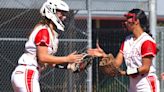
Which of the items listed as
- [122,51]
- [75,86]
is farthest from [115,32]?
[122,51]

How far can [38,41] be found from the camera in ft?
21.2

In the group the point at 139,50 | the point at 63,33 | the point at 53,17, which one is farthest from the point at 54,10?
the point at 63,33

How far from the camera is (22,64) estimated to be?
6.69 meters

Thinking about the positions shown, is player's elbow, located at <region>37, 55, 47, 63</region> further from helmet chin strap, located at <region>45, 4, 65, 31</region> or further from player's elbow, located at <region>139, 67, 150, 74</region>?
player's elbow, located at <region>139, 67, 150, 74</region>

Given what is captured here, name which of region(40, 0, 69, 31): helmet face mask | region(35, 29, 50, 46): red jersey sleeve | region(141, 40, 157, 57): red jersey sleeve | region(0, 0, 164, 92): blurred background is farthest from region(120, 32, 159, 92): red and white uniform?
region(0, 0, 164, 92): blurred background

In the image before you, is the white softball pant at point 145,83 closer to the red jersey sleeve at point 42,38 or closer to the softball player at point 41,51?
the softball player at point 41,51

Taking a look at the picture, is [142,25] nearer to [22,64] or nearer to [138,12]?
[138,12]

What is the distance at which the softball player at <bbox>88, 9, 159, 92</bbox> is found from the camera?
6902 mm

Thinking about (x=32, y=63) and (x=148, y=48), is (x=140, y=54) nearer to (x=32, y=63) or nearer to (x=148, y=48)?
(x=148, y=48)

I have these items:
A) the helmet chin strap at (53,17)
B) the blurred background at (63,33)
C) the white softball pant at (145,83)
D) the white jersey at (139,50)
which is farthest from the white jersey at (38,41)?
the blurred background at (63,33)

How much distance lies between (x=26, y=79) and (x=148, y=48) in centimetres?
151

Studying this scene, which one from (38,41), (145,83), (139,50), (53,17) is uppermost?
(53,17)

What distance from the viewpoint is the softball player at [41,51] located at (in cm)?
643

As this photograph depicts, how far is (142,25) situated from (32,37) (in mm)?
1458
